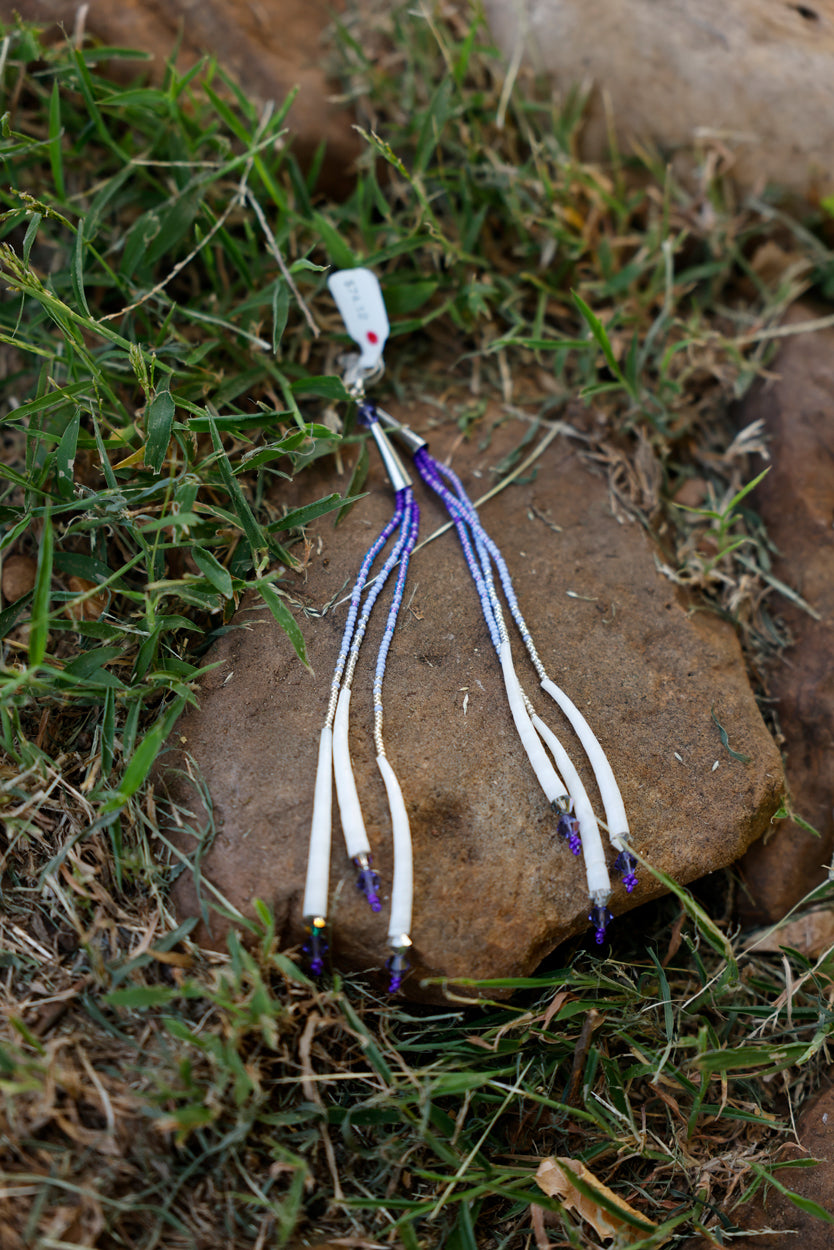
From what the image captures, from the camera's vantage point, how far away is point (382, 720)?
6.20 feet

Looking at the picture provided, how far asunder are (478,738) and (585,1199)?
925 mm

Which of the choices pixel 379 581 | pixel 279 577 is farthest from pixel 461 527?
pixel 279 577

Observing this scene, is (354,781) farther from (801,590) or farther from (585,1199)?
(801,590)

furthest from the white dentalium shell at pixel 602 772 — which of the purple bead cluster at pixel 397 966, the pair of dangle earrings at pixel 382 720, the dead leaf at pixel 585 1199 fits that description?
the dead leaf at pixel 585 1199

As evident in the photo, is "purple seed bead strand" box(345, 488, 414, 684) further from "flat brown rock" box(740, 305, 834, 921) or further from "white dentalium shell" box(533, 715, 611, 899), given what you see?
"flat brown rock" box(740, 305, 834, 921)

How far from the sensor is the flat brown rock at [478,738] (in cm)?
175

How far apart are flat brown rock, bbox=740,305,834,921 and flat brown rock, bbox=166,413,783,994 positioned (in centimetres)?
18

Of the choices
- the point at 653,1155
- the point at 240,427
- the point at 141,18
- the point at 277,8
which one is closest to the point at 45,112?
the point at 141,18

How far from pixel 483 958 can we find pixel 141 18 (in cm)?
289

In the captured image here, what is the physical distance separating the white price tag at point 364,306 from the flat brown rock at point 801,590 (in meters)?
1.16

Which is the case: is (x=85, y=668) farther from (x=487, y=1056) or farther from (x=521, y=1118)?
(x=521, y=1118)

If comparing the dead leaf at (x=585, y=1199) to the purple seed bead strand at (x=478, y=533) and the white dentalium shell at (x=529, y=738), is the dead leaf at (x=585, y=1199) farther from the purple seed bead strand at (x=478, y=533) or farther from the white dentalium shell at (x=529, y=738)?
the purple seed bead strand at (x=478, y=533)

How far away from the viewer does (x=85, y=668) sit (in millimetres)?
1833

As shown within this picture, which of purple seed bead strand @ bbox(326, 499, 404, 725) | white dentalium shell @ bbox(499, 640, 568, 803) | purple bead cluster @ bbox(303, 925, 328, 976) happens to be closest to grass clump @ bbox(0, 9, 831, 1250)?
purple bead cluster @ bbox(303, 925, 328, 976)
